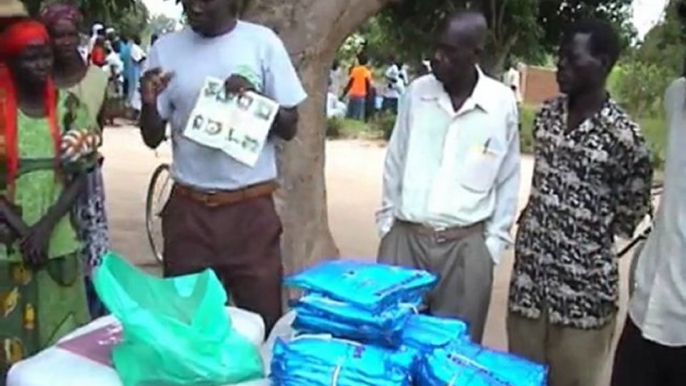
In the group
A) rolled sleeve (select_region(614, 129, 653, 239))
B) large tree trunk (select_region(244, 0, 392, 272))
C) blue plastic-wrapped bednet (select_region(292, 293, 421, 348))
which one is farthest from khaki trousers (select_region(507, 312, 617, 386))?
large tree trunk (select_region(244, 0, 392, 272))

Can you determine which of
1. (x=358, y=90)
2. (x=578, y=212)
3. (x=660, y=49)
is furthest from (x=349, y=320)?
(x=358, y=90)

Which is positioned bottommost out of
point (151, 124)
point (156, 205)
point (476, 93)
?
point (156, 205)

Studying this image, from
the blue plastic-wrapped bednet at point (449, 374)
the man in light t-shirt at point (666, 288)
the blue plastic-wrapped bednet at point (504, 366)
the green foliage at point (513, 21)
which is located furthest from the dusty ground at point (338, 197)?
the blue plastic-wrapped bednet at point (449, 374)

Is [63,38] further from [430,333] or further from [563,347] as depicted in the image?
[430,333]

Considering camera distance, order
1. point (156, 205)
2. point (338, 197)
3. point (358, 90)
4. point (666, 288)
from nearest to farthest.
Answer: point (666, 288) < point (156, 205) < point (338, 197) < point (358, 90)

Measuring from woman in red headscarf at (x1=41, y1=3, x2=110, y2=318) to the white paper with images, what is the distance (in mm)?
1007

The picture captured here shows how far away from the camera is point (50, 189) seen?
13.4ft

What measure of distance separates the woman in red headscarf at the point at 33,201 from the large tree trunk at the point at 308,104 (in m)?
2.12

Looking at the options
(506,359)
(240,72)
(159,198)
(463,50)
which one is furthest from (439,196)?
(159,198)

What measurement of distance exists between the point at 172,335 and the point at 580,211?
1609 millimetres

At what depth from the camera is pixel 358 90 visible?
938 inches

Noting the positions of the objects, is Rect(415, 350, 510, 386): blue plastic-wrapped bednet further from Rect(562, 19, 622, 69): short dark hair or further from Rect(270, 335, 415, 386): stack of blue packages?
Rect(562, 19, 622, 69): short dark hair

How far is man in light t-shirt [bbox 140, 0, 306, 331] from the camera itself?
3.79 m

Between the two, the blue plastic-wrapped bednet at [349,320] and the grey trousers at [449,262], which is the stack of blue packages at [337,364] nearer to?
the blue plastic-wrapped bednet at [349,320]
